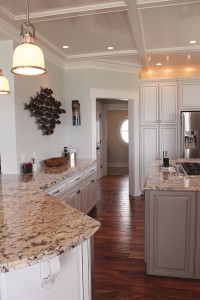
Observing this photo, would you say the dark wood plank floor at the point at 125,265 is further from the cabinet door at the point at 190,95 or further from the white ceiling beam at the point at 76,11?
the white ceiling beam at the point at 76,11

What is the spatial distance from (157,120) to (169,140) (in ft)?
1.54

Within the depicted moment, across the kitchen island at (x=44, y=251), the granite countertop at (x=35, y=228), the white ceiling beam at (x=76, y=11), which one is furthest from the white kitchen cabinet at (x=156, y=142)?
the kitchen island at (x=44, y=251)

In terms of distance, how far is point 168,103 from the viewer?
16.9 ft

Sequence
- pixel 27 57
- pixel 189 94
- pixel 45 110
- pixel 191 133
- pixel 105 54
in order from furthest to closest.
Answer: pixel 189 94
pixel 191 133
pixel 105 54
pixel 45 110
pixel 27 57

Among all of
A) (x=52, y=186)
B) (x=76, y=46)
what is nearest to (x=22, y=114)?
(x=52, y=186)

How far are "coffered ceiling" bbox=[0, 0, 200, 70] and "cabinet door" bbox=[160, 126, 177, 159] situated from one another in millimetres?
1378

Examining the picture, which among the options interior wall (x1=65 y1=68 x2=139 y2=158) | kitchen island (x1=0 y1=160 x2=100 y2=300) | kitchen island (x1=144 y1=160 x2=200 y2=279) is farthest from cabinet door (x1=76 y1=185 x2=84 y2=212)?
kitchen island (x1=0 y1=160 x2=100 y2=300)

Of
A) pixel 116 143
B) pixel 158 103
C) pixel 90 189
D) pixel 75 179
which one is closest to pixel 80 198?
pixel 75 179

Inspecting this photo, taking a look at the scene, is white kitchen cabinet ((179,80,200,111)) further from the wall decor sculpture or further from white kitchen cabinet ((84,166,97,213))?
the wall decor sculpture

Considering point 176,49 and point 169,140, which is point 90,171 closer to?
point 169,140

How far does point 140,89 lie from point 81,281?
4371 mm

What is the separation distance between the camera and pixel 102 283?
2396mm

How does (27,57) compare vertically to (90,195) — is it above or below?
above

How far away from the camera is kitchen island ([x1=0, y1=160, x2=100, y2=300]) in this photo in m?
1.07
